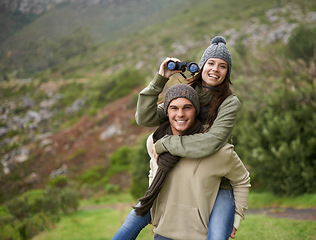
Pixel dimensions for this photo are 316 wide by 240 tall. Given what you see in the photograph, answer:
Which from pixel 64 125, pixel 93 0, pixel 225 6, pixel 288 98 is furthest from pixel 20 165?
pixel 93 0

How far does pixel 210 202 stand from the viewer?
2170mm

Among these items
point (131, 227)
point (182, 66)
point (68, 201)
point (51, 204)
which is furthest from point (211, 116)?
point (51, 204)

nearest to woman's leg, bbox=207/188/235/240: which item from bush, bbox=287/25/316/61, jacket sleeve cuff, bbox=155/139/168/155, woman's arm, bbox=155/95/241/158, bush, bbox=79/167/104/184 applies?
woman's arm, bbox=155/95/241/158

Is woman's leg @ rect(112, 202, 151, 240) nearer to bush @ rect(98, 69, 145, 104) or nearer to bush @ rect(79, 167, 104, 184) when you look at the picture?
bush @ rect(79, 167, 104, 184)

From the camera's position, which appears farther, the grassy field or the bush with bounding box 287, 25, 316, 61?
the bush with bounding box 287, 25, 316, 61

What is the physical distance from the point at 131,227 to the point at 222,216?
78cm

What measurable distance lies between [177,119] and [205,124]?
0.94 ft

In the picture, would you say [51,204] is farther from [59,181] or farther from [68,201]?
[59,181]

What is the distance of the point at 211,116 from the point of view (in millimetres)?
2275

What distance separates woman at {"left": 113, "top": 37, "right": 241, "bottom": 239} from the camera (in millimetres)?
2043

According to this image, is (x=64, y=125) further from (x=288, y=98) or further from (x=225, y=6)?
(x=225, y=6)

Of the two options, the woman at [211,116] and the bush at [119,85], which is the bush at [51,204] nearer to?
the woman at [211,116]

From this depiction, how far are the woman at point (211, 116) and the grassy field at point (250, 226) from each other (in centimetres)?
306

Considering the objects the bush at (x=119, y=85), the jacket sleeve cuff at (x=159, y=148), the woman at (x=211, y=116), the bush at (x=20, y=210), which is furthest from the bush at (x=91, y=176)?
the jacket sleeve cuff at (x=159, y=148)
